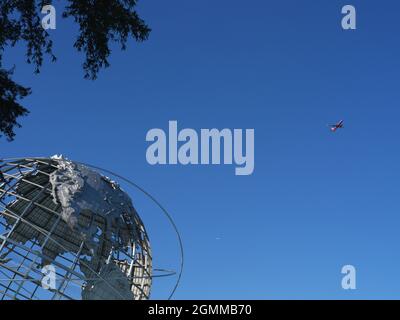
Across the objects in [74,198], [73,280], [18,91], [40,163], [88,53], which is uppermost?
[88,53]

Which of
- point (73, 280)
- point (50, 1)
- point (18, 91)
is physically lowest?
point (73, 280)

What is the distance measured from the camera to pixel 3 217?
663 inches

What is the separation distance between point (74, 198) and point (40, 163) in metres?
2.13

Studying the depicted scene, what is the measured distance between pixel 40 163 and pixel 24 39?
343cm
